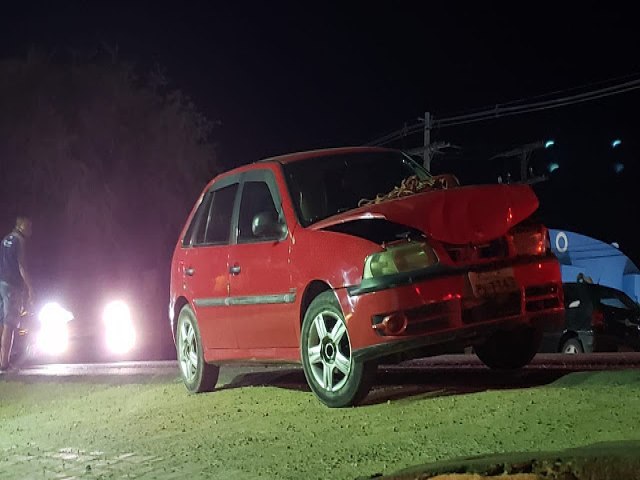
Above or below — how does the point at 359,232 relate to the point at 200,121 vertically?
below

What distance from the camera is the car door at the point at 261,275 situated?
684 cm

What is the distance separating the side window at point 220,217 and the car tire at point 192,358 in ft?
2.40

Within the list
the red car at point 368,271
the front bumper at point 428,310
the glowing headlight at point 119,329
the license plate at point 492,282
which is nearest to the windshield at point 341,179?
the red car at point 368,271

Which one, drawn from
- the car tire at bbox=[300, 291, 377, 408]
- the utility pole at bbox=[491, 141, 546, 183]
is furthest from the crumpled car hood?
the utility pole at bbox=[491, 141, 546, 183]

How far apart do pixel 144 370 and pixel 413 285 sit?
659 cm

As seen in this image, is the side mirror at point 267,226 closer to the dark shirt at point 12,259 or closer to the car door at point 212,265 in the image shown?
the car door at point 212,265

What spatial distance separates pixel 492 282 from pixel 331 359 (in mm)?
1230

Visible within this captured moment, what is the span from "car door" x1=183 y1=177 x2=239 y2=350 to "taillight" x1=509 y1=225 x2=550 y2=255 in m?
2.46

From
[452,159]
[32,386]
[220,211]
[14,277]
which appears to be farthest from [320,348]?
[452,159]

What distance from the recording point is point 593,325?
50.0 feet

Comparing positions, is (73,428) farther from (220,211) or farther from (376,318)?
(376,318)

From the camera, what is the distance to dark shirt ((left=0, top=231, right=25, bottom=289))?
1233 centimetres

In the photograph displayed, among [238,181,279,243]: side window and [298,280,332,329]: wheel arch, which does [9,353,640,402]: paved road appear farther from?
[238,181,279,243]: side window

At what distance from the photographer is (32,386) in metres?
10.6
